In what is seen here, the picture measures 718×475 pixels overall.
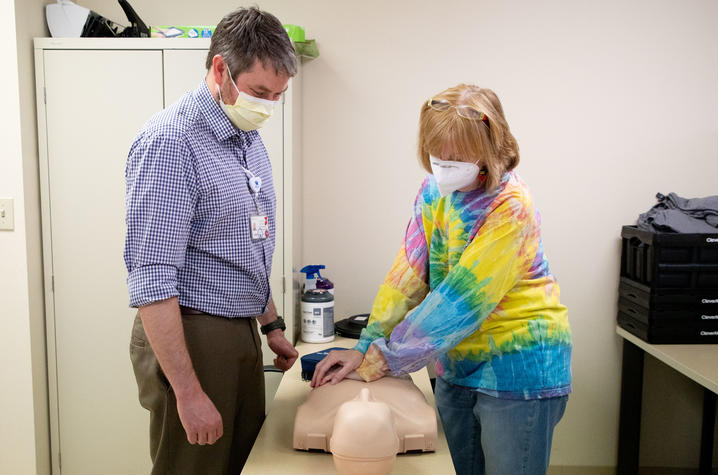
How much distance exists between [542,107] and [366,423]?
72.8 inches

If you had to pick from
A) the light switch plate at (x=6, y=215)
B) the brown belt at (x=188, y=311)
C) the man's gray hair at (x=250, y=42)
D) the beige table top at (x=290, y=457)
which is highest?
the man's gray hair at (x=250, y=42)

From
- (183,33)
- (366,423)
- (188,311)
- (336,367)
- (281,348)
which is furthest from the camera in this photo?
(183,33)

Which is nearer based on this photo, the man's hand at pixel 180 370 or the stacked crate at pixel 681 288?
the man's hand at pixel 180 370

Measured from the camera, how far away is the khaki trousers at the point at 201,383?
1.37 meters

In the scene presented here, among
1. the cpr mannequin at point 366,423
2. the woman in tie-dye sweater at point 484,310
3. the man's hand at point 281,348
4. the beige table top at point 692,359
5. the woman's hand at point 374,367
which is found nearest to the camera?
the cpr mannequin at point 366,423

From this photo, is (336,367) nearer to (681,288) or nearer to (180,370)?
(180,370)

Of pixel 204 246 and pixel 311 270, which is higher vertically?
pixel 204 246

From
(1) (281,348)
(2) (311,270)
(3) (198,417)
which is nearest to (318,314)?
Result: (2) (311,270)

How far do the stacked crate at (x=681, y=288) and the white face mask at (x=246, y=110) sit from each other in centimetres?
162

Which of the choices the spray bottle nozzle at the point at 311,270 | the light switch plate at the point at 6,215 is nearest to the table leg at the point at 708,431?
the spray bottle nozzle at the point at 311,270

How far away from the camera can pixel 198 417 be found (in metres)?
1.28

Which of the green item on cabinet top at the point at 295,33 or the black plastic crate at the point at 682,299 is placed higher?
the green item on cabinet top at the point at 295,33

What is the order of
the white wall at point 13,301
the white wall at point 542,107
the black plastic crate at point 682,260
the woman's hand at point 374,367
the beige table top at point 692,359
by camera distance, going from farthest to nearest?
the white wall at point 542,107, the black plastic crate at point 682,260, the white wall at point 13,301, the beige table top at point 692,359, the woman's hand at point 374,367

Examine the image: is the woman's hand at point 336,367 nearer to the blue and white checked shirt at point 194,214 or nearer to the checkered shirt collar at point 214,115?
the blue and white checked shirt at point 194,214
